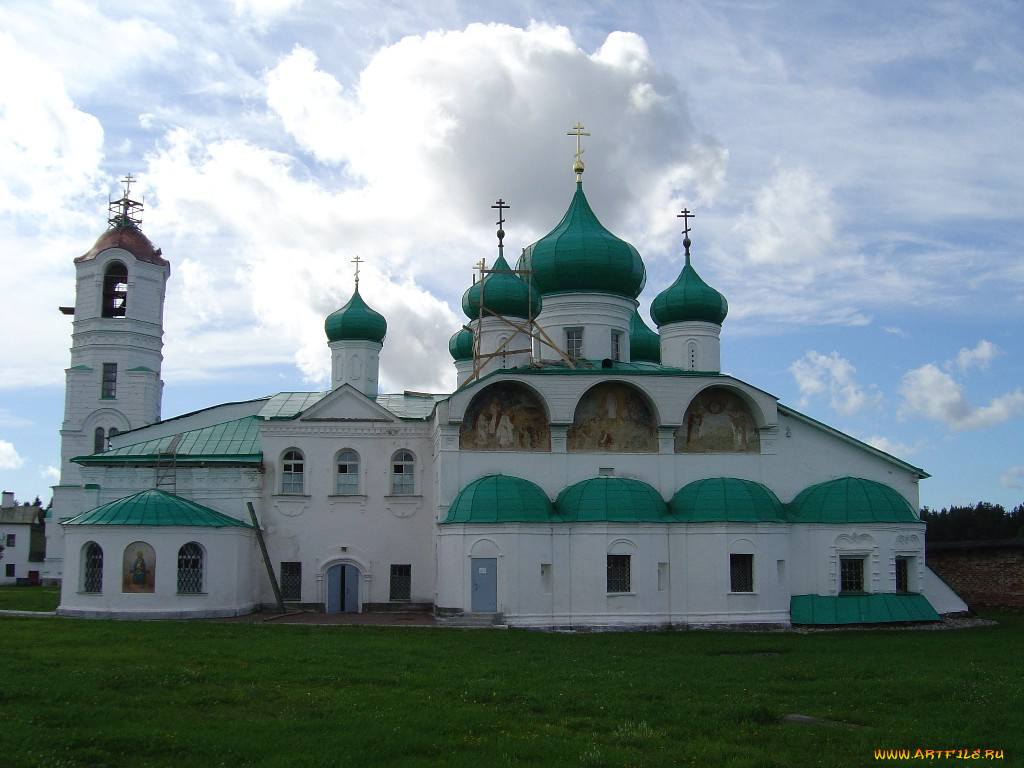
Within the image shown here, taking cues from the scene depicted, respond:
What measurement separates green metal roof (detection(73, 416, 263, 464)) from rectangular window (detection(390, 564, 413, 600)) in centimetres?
453

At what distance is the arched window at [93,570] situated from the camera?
22656mm

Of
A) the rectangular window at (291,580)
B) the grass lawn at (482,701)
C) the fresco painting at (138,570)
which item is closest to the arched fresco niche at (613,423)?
the grass lawn at (482,701)

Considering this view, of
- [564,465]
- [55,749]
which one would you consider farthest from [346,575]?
[55,749]

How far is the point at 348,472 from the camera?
26109mm

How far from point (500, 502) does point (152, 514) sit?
7993mm

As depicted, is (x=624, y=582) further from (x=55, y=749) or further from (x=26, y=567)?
(x=26, y=567)

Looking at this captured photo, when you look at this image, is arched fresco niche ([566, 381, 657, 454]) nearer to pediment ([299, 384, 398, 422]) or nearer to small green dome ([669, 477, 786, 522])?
small green dome ([669, 477, 786, 522])

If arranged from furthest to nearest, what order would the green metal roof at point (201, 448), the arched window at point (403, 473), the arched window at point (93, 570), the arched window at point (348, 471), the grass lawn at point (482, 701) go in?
the arched window at point (403, 473), the arched window at point (348, 471), the green metal roof at point (201, 448), the arched window at point (93, 570), the grass lawn at point (482, 701)

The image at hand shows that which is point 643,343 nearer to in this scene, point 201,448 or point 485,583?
point 485,583

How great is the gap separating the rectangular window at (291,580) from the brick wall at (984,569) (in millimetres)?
16971

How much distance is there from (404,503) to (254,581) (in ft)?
13.7

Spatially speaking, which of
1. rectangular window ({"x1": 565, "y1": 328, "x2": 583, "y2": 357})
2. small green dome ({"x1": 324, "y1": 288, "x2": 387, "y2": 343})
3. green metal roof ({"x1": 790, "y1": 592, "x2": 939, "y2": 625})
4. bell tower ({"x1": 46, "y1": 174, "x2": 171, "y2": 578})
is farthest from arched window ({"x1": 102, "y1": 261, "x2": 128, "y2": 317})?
green metal roof ({"x1": 790, "y1": 592, "x2": 939, "y2": 625})

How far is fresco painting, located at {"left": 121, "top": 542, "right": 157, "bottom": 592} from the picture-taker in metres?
22.5

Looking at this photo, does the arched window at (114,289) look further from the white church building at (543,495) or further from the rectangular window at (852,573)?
the rectangular window at (852,573)
